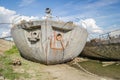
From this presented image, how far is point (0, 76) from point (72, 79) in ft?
11.2

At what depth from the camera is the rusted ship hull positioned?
1305 centimetres

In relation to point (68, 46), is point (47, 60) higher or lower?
lower

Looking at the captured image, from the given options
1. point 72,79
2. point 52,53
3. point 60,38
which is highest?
point 60,38

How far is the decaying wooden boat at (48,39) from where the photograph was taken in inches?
514

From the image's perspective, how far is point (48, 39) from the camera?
1301cm

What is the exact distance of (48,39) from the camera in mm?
13008

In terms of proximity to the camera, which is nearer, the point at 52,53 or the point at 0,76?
the point at 0,76

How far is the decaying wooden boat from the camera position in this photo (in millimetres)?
13047

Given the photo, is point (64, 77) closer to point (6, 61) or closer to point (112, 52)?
point (6, 61)

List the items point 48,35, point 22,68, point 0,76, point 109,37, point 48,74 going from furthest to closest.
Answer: point 109,37, point 48,35, point 22,68, point 48,74, point 0,76

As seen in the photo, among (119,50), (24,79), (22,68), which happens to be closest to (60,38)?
(22,68)

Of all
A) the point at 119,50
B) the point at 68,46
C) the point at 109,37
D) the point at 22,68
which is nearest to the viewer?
the point at 22,68

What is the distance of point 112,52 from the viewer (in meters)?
18.0

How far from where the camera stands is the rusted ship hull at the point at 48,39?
1305cm
